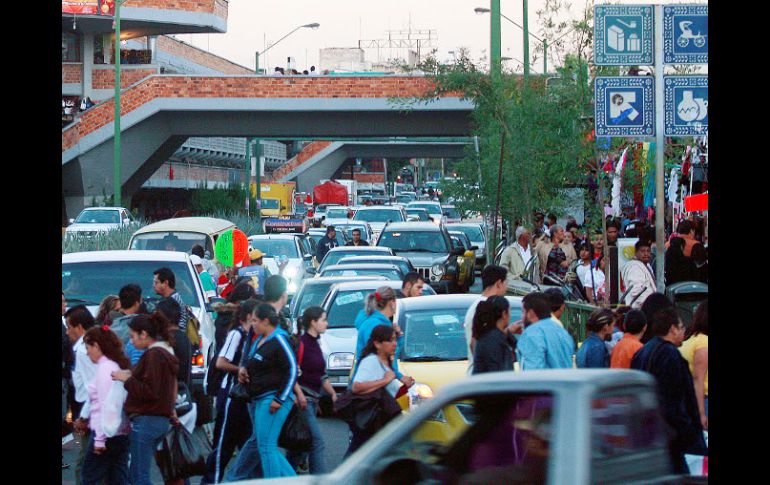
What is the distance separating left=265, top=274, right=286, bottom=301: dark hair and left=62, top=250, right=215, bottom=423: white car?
3626mm

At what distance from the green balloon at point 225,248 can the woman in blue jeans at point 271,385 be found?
13.5m

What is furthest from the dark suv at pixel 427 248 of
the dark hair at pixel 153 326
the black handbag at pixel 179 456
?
the black handbag at pixel 179 456

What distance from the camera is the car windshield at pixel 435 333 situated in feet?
38.9

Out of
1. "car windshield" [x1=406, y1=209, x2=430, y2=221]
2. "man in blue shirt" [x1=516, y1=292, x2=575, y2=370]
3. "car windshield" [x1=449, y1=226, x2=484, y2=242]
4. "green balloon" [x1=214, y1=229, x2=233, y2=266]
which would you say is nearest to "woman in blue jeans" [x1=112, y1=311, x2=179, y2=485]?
"man in blue shirt" [x1=516, y1=292, x2=575, y2=370]

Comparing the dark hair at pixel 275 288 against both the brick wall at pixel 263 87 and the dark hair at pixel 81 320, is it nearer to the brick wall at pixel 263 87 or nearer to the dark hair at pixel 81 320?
the dark hair at pixel 81 320

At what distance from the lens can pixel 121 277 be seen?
14.5 m

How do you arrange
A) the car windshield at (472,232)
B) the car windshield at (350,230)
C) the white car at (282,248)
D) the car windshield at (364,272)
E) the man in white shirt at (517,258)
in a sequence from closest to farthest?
the man in white shirt at (517,258) → the car windshield at (364,272) → the white car at (282,248) → the car windshield at (350,230) → the car windshield at (472,232)

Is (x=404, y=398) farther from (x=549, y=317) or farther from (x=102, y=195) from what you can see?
(x=102, y=195)

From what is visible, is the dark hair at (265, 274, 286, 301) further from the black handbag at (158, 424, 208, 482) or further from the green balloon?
the green balloon

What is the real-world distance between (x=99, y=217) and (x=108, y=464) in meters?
29.0

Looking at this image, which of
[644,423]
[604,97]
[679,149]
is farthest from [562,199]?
[644,423]

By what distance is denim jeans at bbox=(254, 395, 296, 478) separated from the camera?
8.70 metres
